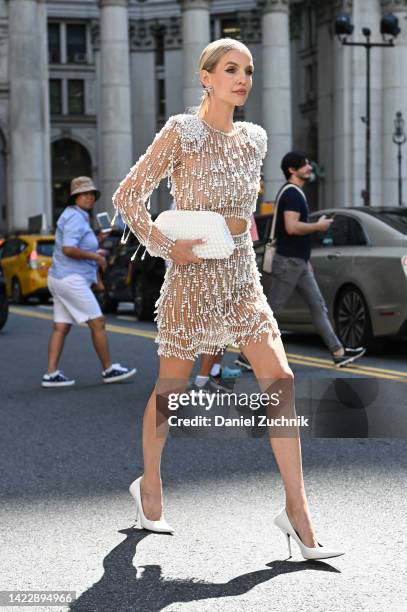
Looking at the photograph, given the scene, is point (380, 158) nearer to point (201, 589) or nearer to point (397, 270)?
point (397, 270)

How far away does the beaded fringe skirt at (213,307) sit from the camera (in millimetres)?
5191

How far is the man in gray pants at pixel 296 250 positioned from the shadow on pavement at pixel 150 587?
23.0 feet

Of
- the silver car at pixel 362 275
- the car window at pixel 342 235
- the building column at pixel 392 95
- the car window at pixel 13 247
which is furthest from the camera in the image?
the building column at pixel 392 95

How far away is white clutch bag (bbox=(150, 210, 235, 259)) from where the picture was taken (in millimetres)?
5055

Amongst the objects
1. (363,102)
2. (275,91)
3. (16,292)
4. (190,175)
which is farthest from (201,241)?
(363,102)

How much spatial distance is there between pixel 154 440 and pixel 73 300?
6.38m

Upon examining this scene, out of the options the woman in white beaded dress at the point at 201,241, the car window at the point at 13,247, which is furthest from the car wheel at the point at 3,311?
the woman in white beaded dress at the point at 201,241

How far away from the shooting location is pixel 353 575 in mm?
4895

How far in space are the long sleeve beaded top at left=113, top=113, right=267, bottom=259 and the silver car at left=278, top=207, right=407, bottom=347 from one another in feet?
27.0

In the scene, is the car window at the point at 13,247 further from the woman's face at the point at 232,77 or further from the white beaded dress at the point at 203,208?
the woman's face at the point at 232,77

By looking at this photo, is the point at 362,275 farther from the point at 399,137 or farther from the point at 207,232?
the point at 399,137

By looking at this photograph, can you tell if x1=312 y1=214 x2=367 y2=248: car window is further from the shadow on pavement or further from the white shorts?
the shadow on pavement

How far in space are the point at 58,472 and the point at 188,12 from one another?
48241 mm

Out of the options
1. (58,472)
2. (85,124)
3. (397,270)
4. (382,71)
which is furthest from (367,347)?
(85,124)
